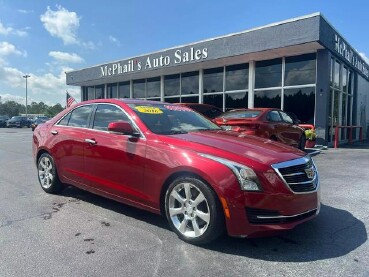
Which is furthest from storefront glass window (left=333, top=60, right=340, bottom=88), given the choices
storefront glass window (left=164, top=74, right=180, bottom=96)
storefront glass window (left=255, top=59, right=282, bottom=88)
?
storefront glass window (left=164, top=74, right=180, bottom=96)

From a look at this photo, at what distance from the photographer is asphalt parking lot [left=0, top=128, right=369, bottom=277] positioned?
3.12 metres

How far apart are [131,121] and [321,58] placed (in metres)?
11.6

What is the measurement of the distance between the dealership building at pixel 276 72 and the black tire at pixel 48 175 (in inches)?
410

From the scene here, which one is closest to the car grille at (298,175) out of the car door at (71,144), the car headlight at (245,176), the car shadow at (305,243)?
the car headlight at (245,176)

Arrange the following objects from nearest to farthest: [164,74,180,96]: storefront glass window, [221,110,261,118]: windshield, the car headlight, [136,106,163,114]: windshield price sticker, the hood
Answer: the car headlight < the hood < [136,106,163,114]: windshield price sticker < [221,110,261,118]: windshield < [164,74,180,96]: storefront glass window

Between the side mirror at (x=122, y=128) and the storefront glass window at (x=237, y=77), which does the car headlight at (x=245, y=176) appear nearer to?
the side mirror at (x=122, y=128)

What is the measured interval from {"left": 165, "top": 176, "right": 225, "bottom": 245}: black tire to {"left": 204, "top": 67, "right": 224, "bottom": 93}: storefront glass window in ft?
48.6

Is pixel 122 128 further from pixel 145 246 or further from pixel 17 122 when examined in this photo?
pixel 17 122

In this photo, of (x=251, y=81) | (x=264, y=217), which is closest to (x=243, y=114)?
(x=264, y=217)

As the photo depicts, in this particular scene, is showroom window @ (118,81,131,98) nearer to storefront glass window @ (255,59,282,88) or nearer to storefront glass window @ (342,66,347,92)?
storefront glass window @ (255,59,282,88)

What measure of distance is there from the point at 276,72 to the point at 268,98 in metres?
1.21

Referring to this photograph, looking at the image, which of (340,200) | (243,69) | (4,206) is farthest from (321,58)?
(4,206)

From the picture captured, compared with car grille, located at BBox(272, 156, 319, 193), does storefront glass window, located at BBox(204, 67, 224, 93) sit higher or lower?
higher

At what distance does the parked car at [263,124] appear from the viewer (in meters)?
9.09
